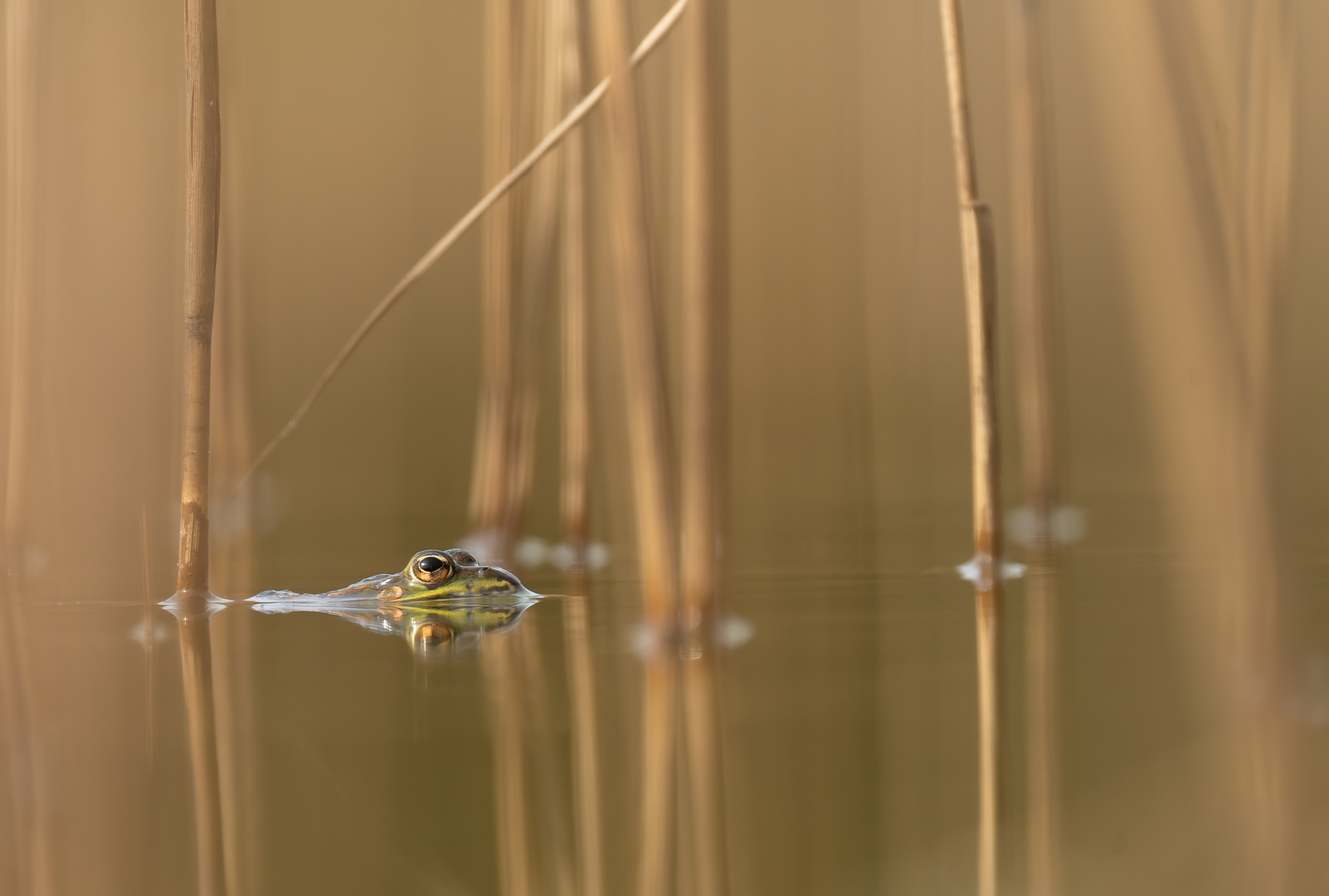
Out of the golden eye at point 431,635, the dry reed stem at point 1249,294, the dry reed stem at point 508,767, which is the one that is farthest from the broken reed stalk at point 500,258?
the dry reed stem at point 1249,294

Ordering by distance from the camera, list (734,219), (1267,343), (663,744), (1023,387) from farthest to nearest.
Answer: (734,219) → (1023,387) → (1267,343) → (663,744)

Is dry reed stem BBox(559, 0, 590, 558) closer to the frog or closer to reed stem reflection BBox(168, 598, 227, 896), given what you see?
the frog

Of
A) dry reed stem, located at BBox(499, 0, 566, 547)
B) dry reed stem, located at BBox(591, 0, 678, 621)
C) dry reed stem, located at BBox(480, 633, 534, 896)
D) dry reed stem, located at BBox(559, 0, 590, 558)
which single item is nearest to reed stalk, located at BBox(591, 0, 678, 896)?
dry reed stem, located at BBox(591, 0, 678, 621)

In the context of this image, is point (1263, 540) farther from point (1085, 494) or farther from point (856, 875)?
point (1085, 494)

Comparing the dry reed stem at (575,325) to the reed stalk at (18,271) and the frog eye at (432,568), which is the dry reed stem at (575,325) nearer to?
the frog eye at (432,568)

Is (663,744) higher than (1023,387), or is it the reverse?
(1023,387)

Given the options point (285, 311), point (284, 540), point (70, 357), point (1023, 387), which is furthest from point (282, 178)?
point (1023, 387)
